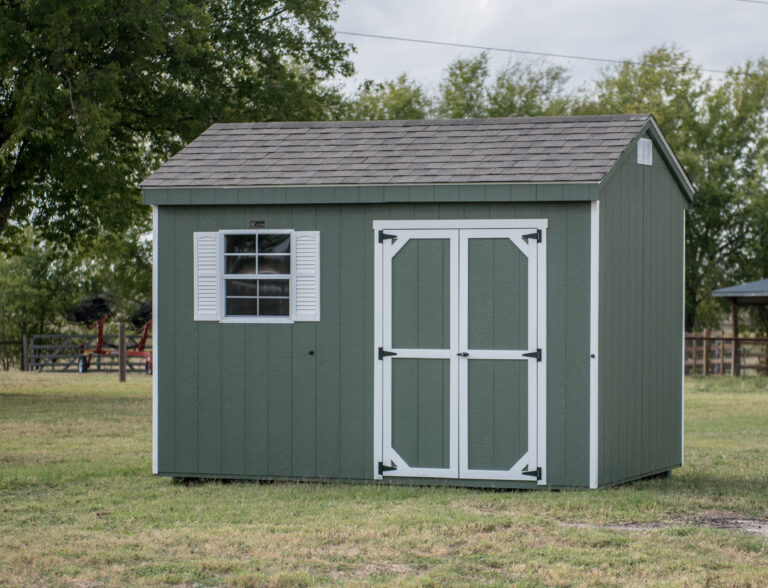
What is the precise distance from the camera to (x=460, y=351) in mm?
9000

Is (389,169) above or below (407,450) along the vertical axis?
above

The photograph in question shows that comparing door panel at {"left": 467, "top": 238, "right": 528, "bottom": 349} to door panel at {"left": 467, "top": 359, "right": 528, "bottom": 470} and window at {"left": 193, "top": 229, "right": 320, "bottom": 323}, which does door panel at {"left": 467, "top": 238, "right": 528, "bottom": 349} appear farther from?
window at {"left": 193, "top": 229, "right": 320, "bottom": 323}

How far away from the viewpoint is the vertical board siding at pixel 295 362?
890 cm

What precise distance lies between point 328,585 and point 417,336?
367 centimetres

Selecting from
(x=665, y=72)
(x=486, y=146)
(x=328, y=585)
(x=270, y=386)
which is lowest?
(x=328, y=585)

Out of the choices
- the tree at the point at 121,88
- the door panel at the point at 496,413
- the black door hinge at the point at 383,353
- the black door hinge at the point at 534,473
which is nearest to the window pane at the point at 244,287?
the black door hinge at the point at 383,353

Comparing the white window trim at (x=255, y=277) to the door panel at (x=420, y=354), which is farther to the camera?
the white window trim at (x=255, y=277)

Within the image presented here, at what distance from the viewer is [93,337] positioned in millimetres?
30031

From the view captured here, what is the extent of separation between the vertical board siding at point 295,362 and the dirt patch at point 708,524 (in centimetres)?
131

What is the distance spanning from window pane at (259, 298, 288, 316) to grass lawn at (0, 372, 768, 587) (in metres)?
1.41

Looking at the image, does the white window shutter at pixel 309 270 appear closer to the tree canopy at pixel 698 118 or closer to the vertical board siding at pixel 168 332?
the vertical board siding at pixel 168 332

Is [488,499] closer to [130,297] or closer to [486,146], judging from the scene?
[486,146]

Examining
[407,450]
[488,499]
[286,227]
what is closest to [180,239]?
[286,227]

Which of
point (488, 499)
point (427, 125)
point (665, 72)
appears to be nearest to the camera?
point (488, 499)
